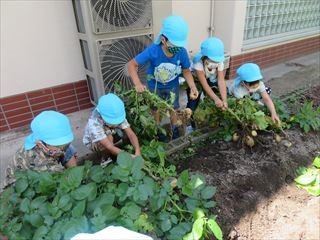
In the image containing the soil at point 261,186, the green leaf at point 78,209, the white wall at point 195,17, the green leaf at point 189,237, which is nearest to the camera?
the green leaf at point 78,209

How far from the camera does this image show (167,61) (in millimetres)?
2529

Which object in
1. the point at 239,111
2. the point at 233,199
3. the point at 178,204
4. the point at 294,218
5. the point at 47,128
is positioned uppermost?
the point at 47,128

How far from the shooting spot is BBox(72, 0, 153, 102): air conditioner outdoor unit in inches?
104

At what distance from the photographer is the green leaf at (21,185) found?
1.51 m

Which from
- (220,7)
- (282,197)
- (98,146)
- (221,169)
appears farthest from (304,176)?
(220,7)

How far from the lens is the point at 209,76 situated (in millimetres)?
2818

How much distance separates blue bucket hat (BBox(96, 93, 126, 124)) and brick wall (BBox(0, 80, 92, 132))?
5.20 ft

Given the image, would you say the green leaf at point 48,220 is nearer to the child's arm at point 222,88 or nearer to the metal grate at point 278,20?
the child's arm at point 222,88

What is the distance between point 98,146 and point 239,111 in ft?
4.14

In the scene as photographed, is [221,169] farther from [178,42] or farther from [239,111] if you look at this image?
[178,42]

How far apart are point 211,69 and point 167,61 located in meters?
0.50

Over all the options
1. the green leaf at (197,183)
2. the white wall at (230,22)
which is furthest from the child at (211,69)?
the white wall at (230,22)

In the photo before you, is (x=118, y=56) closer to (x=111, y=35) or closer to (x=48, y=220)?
(x=111, y=35)

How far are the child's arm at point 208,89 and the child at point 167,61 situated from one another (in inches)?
3.5
